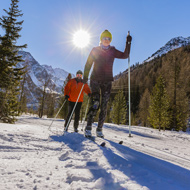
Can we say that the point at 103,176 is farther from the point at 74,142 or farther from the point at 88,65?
the point at 88,65

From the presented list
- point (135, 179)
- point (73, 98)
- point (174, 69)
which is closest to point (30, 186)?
point (135, 179)

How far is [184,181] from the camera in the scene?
1.14m

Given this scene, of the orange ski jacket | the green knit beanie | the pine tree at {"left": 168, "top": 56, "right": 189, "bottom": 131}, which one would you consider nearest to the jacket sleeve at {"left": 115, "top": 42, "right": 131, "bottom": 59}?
the green knit beanie

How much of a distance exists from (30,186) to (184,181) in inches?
47.7

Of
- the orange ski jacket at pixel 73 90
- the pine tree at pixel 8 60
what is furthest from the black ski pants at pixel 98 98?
the pine tree at pixel 8 60

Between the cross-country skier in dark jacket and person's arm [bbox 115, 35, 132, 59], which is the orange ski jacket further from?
person's arm [bbox 115, 35, 132, 59]

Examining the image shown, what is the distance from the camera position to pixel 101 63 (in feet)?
11.4

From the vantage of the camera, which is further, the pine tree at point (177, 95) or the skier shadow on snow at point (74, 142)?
the pine tree at point (177, 95)

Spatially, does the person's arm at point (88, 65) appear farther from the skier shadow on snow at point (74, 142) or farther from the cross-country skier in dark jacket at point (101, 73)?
the skier shadow on snow at point (74, 142)

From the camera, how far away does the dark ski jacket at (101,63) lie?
343 cm

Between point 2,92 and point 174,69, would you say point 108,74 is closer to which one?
point 2,92

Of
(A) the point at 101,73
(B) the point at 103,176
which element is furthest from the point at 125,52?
(B) the point at 103,176

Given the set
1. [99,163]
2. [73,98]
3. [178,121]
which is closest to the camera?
[99,163]

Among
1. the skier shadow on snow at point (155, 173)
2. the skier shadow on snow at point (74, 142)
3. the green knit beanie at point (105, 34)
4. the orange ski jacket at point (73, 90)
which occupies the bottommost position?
the skier shadow on snow at point (74, 142)
